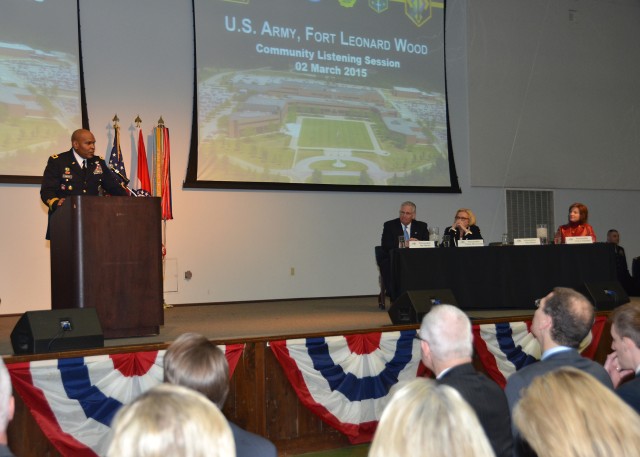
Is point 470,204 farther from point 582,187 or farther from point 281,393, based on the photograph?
point 281,393

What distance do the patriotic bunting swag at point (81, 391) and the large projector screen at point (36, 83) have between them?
180 inches

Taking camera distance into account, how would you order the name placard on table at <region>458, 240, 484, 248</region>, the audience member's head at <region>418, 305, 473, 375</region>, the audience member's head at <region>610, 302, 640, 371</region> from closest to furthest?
the audience member's head at <region>418, 305, 473, 375</region> → the audience member's head at <region>610, 302, 640, 371</region> → the name placard on table at <region>458, 240, 484, 248</region>

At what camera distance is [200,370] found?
6.31 ft

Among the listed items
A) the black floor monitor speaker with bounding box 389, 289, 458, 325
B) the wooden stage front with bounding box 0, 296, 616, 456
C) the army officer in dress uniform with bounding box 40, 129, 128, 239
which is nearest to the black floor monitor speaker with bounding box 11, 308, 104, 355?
the wooden stage front with bounding box 0, 296, 616, 456

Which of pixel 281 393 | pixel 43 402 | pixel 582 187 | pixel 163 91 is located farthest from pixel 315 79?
pixel 43 402

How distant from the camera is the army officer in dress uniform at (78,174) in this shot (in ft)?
17.8

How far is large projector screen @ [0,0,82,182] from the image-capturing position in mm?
8086

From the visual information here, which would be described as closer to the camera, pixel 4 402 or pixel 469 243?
pixel 4 402

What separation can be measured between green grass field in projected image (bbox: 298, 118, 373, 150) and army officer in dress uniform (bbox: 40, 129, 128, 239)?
14.4ft

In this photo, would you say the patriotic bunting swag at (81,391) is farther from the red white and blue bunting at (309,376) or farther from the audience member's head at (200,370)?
the audience member's head at (200,370)

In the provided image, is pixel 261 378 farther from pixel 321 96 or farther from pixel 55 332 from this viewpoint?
pixel 321 96

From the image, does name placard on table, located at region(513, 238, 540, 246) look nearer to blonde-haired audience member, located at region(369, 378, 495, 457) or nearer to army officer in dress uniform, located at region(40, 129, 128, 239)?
army officer in dress uniform, located at region(40, 129, 128, 239)

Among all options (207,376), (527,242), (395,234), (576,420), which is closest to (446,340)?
(207,376)

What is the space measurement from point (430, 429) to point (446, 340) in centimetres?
134
